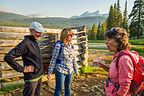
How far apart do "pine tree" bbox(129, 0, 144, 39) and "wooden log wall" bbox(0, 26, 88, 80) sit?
35165 mm

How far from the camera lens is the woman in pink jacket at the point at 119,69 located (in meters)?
1.52

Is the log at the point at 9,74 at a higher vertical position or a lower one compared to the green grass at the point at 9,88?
higher

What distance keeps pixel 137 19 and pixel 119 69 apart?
41.9 m

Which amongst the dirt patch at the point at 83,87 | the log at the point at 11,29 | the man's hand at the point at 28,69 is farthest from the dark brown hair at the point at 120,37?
the log at the point at 11,29

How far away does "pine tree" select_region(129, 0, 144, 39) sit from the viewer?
1426 inches

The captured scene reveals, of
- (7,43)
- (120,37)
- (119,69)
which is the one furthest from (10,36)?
(119,69)

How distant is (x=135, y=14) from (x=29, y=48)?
42185mm

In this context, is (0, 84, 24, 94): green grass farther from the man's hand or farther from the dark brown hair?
the dark brown hair

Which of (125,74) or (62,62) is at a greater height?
(125,74)

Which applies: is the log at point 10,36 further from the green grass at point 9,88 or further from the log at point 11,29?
the green grass at point 9,88

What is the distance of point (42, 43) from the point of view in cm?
598

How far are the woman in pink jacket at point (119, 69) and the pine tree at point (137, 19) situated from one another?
39433 millimetres

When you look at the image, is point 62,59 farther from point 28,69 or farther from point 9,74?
point 9,74

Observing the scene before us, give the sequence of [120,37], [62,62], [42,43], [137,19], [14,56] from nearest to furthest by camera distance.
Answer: [120,37] → [14,56] → [62,62] → [42,43] → [137,19]
